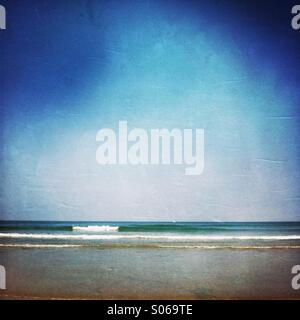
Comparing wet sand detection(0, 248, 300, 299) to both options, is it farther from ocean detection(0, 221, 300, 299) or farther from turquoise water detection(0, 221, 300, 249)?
turquoise water detection(0, 221, 300, 249)

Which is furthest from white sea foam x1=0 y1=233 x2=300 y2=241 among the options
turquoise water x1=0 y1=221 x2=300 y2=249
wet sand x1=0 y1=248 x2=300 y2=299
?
wet sand x1=0 y1=248 x2=300 y2=299

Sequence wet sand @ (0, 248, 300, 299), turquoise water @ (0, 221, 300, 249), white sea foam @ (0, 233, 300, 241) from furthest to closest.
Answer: white sea foam @ (0, 233, 300, 241) → turquoise water @ (0, 221, 300, 249) → wet sand @ (0, 248, 300, 299)

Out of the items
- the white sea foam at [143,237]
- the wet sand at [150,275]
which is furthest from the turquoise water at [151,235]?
the wet sand at [150,275]

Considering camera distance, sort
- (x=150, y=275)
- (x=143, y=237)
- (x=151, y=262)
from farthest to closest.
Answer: (x=143, y=237)
(x=151, y=262)
(x=150, y=275)

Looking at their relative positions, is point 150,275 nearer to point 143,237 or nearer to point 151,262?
point 151,262

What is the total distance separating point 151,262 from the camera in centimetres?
273

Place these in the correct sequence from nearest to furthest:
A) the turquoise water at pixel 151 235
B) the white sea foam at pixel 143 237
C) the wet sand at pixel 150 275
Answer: the wet sand at pixel 150 275, the turquoise water at pixel 151 235, the white sea foam at pixel 143 237

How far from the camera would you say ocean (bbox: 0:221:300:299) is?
89.7 inches

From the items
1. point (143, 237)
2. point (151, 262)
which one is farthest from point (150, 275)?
point (143, 237)

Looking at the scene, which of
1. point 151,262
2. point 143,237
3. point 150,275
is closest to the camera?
point 150,275

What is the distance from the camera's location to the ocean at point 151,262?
2277 mm

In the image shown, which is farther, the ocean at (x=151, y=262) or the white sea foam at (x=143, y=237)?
the white sea foam at (x=143, y=237)

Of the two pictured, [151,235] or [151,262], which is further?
[151,235]

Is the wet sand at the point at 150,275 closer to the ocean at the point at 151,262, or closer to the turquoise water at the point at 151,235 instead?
the ocean at the point at 151,262
